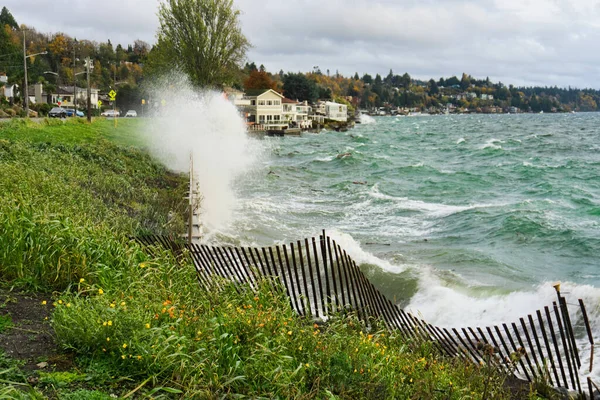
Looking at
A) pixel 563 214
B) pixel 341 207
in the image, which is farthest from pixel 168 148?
pixel 563 214

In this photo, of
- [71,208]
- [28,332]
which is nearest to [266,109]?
[71,208]

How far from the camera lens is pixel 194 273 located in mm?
9656

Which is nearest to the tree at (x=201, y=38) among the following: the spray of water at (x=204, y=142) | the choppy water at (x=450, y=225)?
the spray of water at (x=204, y=142)

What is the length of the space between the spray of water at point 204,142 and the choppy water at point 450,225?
36.0 inches

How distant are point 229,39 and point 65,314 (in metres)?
56.6

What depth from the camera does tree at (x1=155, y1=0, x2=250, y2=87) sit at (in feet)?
194

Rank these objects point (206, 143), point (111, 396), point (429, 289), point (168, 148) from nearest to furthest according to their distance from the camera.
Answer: point (111, 396)
point (429, 289)
point (168, 148)
point (206, 143)

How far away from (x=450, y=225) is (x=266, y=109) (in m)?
85.8

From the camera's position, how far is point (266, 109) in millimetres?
105438

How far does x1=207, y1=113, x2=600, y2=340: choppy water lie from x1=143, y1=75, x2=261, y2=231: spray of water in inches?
36.0

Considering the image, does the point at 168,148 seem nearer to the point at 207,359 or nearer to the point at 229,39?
the point at 229,39

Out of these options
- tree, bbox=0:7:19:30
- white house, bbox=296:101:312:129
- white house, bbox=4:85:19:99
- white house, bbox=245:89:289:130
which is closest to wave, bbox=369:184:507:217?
white house, bbox=4:85:19:99

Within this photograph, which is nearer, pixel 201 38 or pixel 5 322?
pixel 5 322

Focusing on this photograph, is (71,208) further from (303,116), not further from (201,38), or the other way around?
(303,116)
